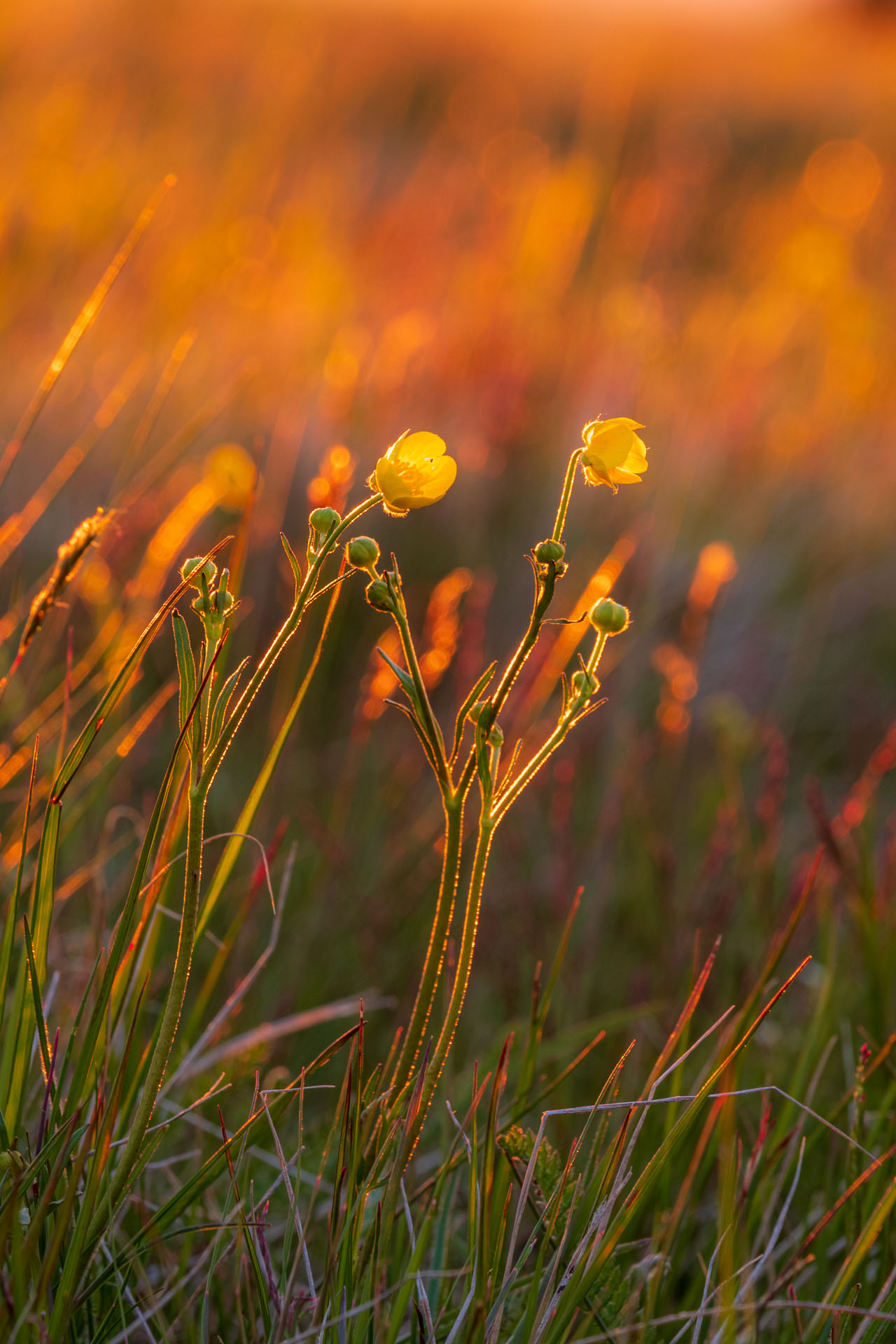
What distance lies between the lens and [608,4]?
18875mm

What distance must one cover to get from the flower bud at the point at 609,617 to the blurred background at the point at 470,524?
1.19 ft

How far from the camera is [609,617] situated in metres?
0.79

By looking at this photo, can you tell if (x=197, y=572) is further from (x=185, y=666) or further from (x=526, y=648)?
(x=526, y=648)

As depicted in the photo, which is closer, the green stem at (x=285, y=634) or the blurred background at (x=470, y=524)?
the green stem at (x=285, y=634)

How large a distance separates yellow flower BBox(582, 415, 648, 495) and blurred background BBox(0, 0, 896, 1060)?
36 centimetres

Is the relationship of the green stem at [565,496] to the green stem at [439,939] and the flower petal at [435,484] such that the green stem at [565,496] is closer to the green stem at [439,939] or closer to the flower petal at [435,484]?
the flower petal at [435,484]

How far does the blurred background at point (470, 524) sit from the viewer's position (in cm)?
168

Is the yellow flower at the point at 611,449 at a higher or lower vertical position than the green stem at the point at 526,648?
higher

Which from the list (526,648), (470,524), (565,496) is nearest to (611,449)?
(565,496)

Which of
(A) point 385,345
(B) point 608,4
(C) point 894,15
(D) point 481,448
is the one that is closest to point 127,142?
(A) point 385,345

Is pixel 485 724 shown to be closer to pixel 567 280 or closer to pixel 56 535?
pixel 56 535

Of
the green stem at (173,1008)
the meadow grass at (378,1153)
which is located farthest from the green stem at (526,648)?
the green stem at (173,1008)

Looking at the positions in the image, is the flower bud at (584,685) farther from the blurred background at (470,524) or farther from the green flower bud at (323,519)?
the blurred background at (470,524)

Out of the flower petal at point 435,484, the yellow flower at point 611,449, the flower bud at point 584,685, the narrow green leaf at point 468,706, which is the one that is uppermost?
the yellow flower at point 611,449
